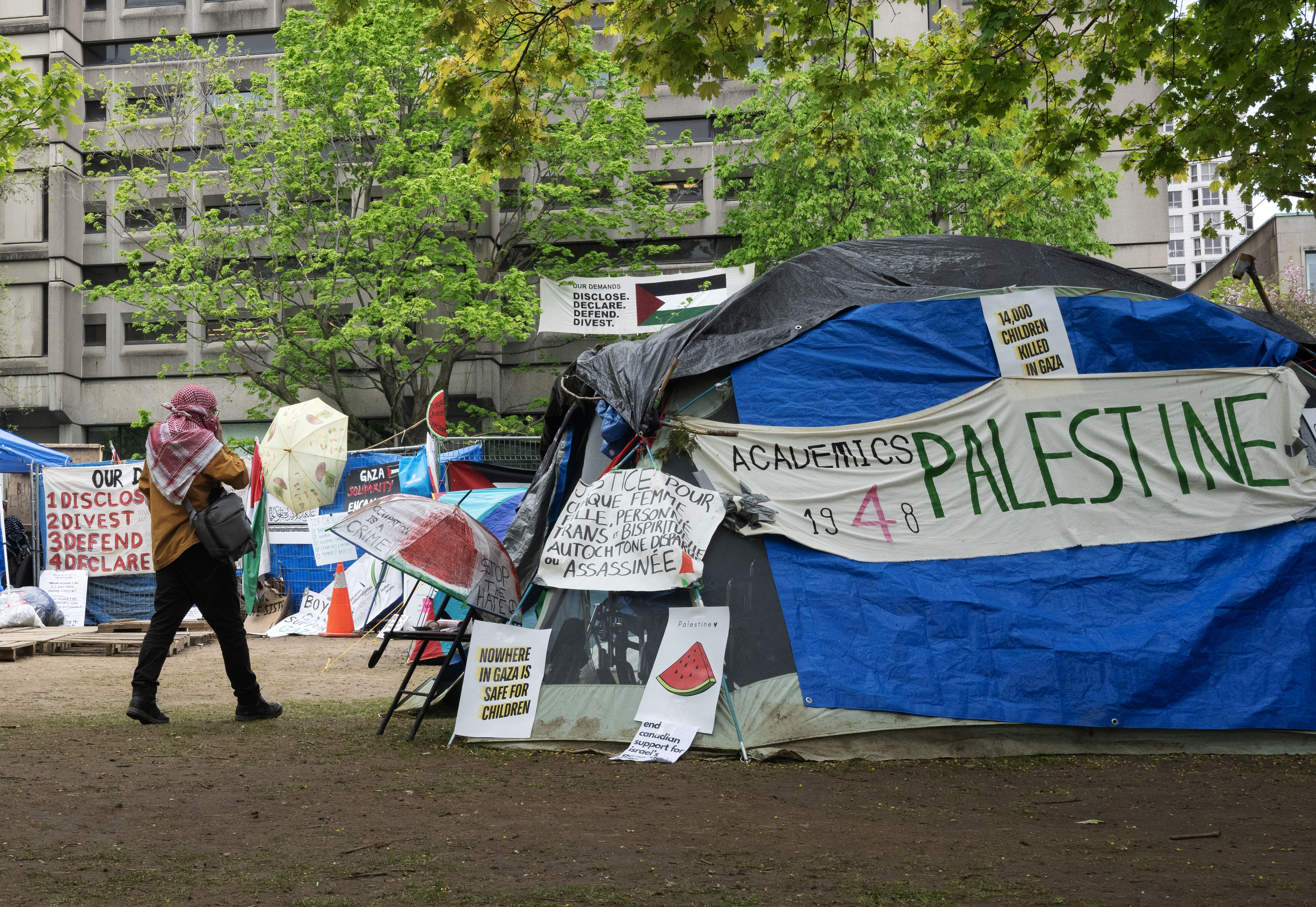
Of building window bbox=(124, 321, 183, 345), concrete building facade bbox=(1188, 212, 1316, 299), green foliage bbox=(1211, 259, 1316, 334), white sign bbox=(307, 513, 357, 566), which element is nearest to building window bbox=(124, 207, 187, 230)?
building window bbox=(124, 321, 183, 345)

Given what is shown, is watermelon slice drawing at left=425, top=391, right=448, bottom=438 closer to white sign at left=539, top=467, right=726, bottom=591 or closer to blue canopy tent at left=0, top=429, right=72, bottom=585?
blue canopy tent at left=0, top=429, right=72, bottom=585

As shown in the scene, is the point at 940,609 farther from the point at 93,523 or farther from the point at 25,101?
the point at 93,523

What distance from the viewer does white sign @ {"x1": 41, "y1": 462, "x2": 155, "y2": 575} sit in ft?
54.3

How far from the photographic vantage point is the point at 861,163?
886 inches

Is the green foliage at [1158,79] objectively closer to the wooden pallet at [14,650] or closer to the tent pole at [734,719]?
the tent pole at [734,719]

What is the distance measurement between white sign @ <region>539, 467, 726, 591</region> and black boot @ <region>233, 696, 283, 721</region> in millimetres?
2215

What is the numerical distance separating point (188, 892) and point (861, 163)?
20817mm

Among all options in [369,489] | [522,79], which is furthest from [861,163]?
[522,79]

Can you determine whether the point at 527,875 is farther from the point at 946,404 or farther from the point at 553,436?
the point at 553,436

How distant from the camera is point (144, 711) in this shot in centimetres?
709

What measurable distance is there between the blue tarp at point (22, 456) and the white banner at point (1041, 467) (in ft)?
44.5

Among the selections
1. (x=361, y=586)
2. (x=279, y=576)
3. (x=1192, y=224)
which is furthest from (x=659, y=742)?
(x=1192, y=224)

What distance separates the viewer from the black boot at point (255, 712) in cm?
746

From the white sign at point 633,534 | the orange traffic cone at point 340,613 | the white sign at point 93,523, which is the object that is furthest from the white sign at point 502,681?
the white sign at point 93,523
